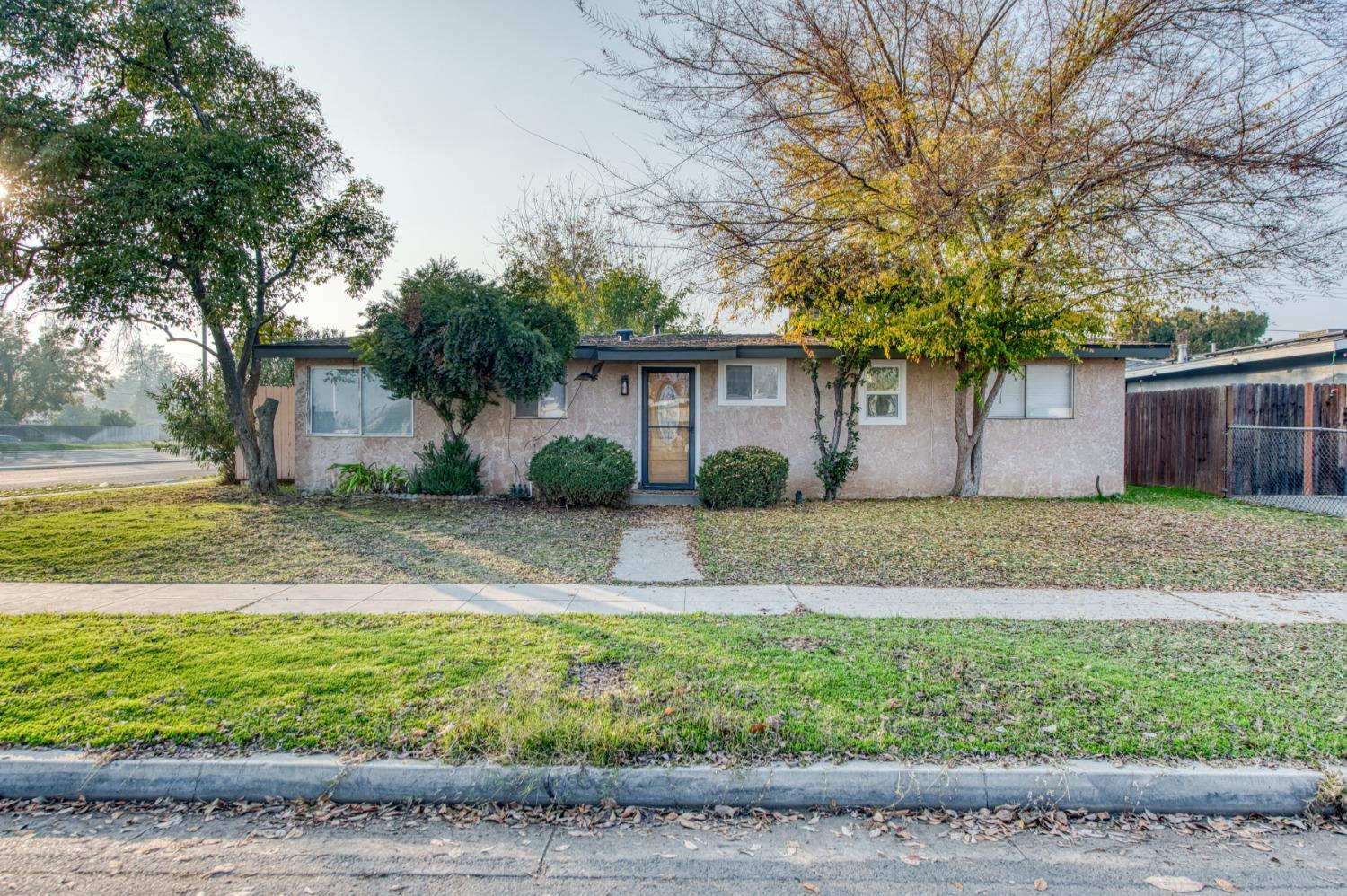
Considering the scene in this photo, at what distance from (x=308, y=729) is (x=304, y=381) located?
1109cm

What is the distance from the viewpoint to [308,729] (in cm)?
346

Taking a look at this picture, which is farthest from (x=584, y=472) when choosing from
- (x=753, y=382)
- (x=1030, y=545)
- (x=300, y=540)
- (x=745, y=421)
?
(x=1030, y=545)

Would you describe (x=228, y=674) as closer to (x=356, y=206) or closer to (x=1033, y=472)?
(x=356, y=206)

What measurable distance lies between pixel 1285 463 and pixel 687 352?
10.8m

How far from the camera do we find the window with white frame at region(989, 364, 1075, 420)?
1302 cm

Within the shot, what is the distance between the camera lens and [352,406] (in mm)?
13172

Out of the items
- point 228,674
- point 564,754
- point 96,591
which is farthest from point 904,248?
point 96,591

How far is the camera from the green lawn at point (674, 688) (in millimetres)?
3369

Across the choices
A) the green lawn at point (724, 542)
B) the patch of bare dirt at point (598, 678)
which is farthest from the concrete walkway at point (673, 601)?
the patch of bare dirt at point (598, 678)

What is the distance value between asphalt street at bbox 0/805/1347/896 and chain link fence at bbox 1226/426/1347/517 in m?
12.5

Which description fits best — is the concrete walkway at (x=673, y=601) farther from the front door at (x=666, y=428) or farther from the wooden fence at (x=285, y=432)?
the wooden fence at (x=285, y=432)

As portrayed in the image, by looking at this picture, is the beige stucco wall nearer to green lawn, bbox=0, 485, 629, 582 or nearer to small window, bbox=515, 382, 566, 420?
small window, bbox=515, 382, 566, 420

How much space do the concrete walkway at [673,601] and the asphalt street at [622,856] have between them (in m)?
2.69

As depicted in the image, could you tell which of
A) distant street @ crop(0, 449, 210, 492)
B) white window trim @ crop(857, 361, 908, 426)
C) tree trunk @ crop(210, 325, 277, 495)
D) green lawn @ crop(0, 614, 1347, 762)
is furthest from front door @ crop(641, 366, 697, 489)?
distant street @ crop(0, 449, 210, 492)
